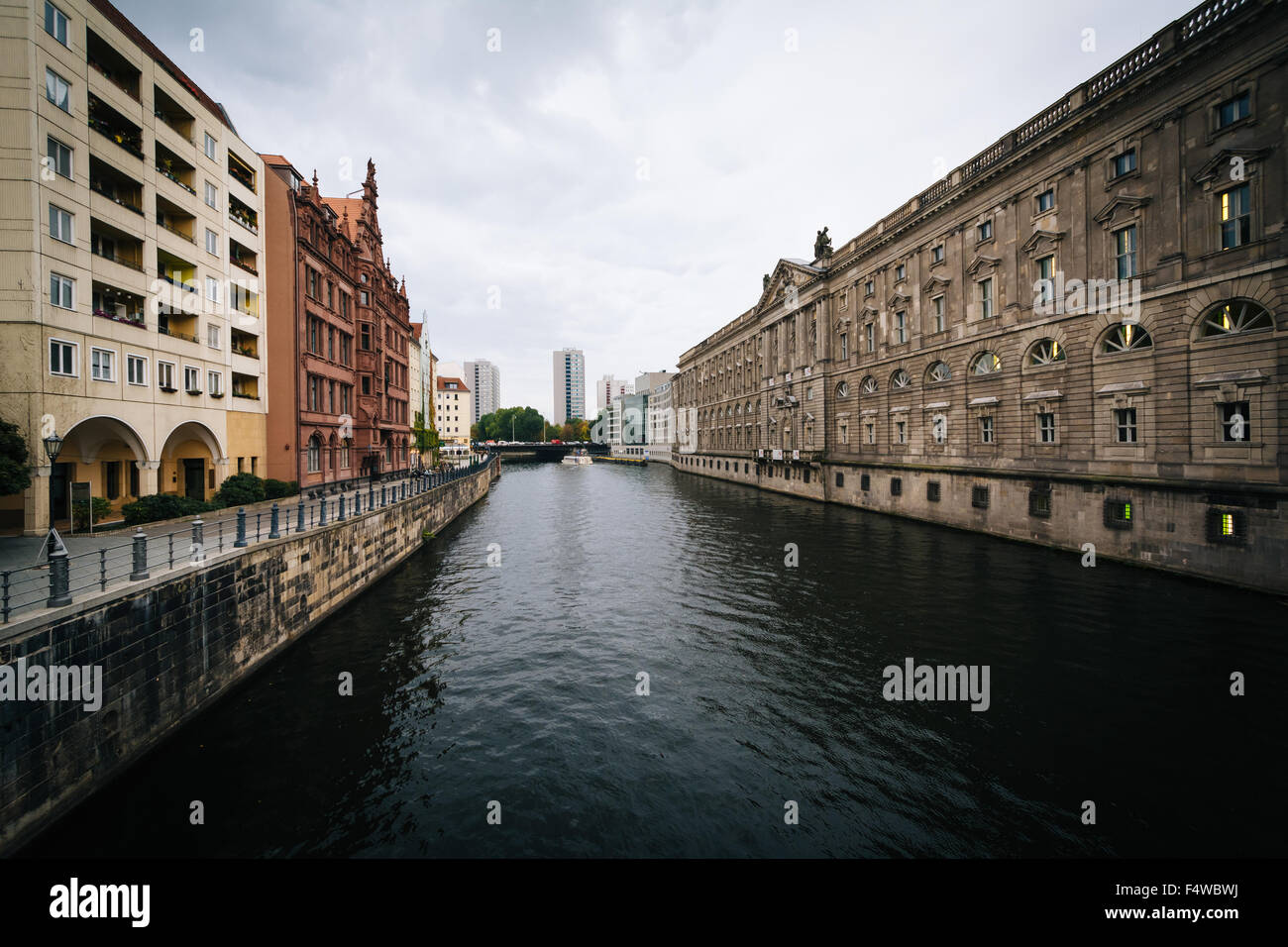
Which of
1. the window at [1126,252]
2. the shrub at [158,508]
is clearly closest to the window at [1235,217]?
the window at [1126,252]

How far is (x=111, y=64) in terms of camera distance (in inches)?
861

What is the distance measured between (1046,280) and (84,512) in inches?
1615

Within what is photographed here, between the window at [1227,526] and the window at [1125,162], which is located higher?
the window at [1125,162]

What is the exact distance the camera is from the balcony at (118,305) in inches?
813

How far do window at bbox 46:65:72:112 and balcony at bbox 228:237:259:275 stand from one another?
32.5ft

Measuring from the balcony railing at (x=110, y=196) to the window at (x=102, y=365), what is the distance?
5864mm

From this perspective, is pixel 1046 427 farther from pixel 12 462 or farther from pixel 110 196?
pixel 110 196

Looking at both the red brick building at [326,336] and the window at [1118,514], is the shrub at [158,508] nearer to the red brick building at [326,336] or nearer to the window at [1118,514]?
the red brick building at [326,336]

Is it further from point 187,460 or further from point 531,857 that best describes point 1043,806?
point 187,460

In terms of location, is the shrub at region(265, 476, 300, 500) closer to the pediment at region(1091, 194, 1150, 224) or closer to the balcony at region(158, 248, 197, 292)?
the balcony at region(158, 248, 197, 292)

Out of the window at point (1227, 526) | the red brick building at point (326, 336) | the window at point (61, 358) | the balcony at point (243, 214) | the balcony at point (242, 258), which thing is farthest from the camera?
the red brick building at point (326, 336)

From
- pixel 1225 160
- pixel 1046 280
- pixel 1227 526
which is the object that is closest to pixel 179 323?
pixel 1046 280
